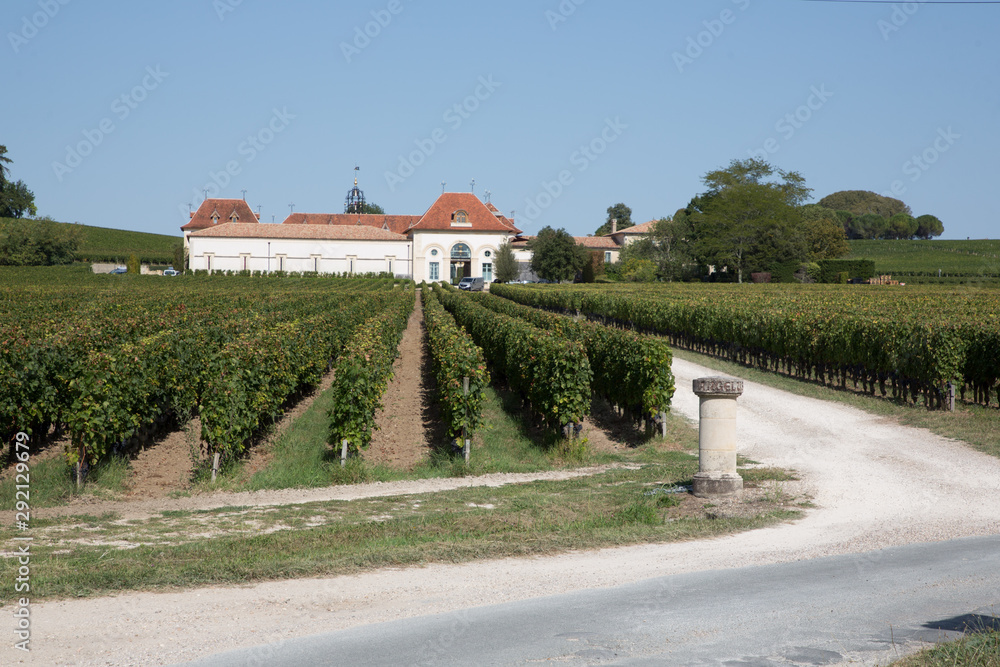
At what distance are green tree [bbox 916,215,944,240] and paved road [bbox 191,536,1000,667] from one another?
17755 centimetres

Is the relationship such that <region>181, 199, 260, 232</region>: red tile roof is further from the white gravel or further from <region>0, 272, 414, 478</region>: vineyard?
the white gravel

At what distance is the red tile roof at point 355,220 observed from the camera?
104000 millimetres

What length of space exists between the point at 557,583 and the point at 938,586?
2.79 m

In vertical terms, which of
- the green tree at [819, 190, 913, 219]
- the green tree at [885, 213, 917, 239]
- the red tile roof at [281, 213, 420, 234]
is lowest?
the red tile roof at [281, 213, 420, 234]

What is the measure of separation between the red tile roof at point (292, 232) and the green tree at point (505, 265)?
11.1 meters

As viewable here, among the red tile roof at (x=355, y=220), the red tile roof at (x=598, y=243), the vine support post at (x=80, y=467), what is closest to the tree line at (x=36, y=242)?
the red tile roof at (x=355, y=220)

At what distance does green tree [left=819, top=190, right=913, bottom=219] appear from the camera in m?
172

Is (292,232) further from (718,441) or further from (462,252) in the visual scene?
(718,441)

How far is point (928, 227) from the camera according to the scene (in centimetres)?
16300

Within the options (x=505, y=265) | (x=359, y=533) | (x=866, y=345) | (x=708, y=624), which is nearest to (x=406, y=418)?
(x=359, y=533)

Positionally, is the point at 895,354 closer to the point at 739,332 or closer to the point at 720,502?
the point at 739,332

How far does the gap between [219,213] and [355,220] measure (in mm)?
16776

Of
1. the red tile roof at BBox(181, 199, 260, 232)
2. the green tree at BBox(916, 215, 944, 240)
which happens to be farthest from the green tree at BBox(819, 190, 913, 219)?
the red tile roof at BBox(181, 199, 260, 232)

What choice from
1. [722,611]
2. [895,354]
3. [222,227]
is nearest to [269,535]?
[722,611]
